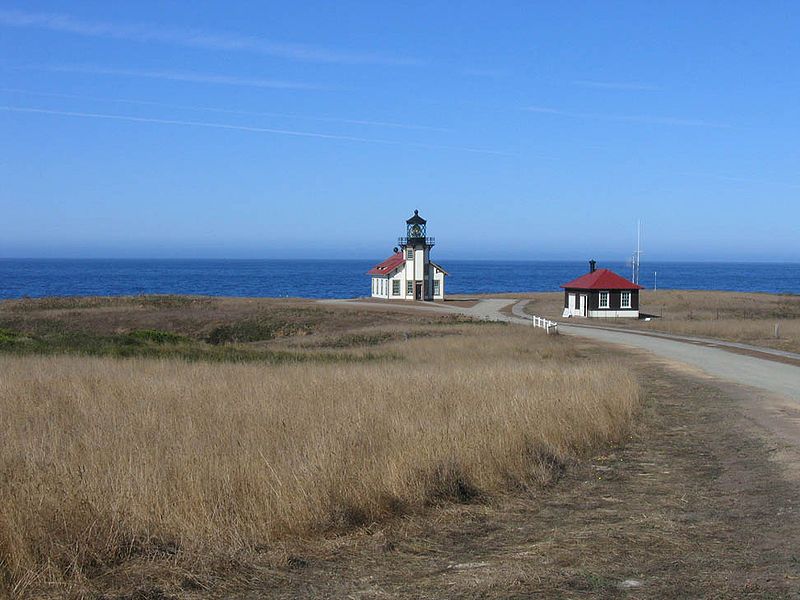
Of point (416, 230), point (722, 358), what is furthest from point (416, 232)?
point (722, 358)

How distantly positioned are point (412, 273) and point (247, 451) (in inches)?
2571

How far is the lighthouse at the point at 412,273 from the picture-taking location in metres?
72.5

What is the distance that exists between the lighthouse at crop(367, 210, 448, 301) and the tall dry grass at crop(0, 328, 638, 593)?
54.8 m

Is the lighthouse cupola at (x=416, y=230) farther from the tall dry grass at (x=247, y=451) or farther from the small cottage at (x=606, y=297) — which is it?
the tall dry grass at (x=247, y=451)

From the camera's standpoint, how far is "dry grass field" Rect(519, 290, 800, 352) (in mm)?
42062

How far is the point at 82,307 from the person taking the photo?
226 feet

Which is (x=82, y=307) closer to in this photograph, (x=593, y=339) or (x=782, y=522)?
(x=593, y=339)

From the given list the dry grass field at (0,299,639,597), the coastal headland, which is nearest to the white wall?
the dry grass field at (0,299,639,597)

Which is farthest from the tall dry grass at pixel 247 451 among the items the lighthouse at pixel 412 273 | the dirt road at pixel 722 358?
the lighthouse at pixel 412 273

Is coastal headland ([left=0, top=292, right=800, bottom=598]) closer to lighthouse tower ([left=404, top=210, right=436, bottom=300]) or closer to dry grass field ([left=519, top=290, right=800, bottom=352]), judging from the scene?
dry grass field ([left=519, top=290, right=800, bottom=352])

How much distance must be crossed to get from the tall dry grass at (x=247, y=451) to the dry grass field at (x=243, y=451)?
0.02 metres

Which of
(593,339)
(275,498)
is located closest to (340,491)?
(275,498)

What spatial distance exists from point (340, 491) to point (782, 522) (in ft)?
13.8

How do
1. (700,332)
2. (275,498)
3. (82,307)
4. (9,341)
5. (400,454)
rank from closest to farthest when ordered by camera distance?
(275,498)
(400,454)
(9,341)
(700,332)
(82,307)
